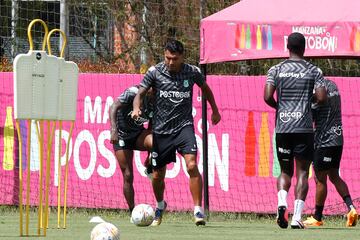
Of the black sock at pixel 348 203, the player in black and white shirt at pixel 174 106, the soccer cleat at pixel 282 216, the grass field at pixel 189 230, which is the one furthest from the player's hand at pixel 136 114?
the black sock at pixel 348 203

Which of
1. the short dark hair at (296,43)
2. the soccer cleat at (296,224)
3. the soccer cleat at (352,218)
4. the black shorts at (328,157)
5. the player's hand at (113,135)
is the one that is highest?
the short dark hair at (296,43)

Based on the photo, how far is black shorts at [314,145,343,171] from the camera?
44.7 ft

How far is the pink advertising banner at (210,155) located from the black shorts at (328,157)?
1985 millimetres

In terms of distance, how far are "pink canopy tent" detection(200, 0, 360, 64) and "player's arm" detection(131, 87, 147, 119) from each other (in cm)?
173

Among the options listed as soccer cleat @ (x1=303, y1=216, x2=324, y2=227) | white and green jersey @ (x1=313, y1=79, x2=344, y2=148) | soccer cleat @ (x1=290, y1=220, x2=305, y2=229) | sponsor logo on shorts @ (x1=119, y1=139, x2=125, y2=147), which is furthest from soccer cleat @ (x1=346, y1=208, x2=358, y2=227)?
sponsor logo on shorts @ (x1=119, y1=139, x2=125, y2=147)

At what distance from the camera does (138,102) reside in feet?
42.4

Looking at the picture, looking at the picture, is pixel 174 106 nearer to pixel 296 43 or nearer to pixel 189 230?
pixel 189 230

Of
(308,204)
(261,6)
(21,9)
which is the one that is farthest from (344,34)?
(21,9)

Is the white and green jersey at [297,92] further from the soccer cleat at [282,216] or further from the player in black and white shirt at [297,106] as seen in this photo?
the soccer cleat at [282,216]

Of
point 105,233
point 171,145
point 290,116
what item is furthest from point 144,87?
point 105,233

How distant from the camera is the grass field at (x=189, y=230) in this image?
1120cm

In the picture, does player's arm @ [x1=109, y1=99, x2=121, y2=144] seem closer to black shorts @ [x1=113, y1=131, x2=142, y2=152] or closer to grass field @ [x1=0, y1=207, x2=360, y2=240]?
black shorts @ [x1=113, y1=131, x2=142, y2=152]

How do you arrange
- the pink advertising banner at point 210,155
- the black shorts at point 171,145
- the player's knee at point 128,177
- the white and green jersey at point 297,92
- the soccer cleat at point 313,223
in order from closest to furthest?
1. the white and green jersey at point 297,92
2. the black shorts at point 171,145
3. the soccer cleat at point 313,223
4. the player's knee at point 128,177
5. the pink advertising banner at point 210,155

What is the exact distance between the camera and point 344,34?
544 inches
